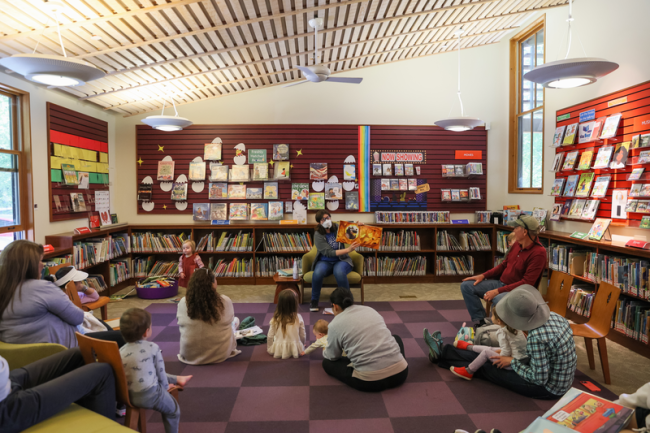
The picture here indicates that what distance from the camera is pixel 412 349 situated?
414cm

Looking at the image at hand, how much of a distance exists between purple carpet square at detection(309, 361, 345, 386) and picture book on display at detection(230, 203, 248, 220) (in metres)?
4.01

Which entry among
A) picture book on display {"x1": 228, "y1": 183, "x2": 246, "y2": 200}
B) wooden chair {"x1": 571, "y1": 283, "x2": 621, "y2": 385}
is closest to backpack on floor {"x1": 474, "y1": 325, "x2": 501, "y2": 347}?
wooden chair {"x1": 571, "y1": 283, "x2": 621, "y2": 385}

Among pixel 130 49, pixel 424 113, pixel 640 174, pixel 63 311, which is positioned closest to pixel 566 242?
pixel 640 174

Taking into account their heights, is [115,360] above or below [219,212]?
below

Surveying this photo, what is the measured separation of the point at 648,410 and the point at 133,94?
22.3 ft

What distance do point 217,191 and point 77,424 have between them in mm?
5501

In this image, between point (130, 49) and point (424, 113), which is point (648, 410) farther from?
point (424, 113)

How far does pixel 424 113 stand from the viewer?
Result: 7465 mm

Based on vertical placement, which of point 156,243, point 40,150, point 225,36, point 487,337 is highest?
point 225,36

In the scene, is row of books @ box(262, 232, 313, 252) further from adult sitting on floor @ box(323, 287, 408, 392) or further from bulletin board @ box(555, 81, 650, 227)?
bulletin board @ box(555, 81, 650, 227)

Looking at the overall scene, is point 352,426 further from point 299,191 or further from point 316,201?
point 299,191

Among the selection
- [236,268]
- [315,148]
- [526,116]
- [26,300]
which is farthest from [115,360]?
[526,116]

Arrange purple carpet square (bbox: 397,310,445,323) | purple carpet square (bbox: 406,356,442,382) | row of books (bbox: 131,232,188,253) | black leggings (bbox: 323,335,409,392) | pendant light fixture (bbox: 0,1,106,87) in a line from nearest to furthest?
pendant light fixture (bbox: 0,1,106,87) < black leggings (bbox: 323,335,409,392) < purple carpet square (bbox: 406,356,442,382) < purple carpet square (bbox: 397,310,445,323) < row of books (bbox: 131,232,188,253)

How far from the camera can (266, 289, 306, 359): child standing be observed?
379cm
